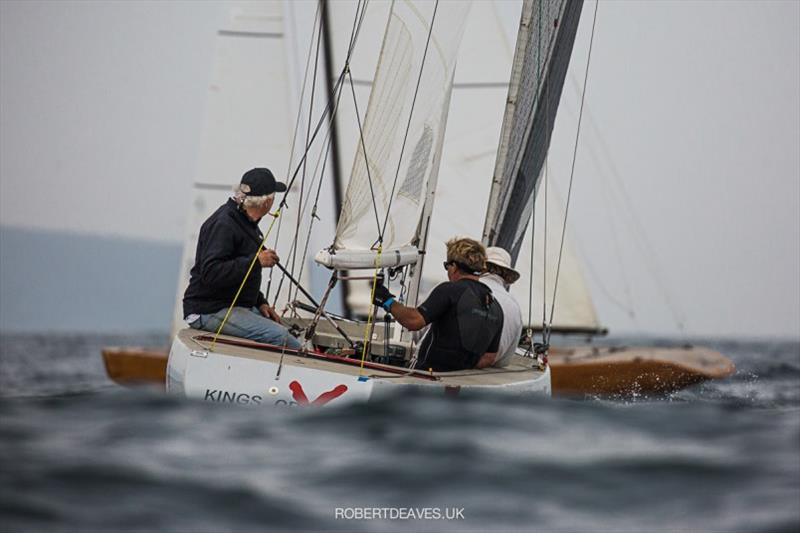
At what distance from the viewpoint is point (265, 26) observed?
1791cm

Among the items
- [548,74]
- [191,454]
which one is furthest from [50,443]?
[548,74]

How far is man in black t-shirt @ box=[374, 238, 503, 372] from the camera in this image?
6113mm

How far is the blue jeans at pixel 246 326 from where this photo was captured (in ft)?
20.7

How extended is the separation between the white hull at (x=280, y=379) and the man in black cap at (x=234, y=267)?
0.60m

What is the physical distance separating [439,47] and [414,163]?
76 centimetres

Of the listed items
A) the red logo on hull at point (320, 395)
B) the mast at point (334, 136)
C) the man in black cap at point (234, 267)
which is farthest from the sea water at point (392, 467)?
the mast at point (334, 136)

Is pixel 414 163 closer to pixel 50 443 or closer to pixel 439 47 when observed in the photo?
pixel 439 47

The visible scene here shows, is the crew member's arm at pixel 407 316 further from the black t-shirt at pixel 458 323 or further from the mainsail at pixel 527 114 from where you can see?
the mainsail at pixel 527 114

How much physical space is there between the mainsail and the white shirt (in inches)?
78.1

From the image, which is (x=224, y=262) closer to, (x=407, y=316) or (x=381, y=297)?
(x=381, y=297)

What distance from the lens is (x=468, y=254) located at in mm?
6352

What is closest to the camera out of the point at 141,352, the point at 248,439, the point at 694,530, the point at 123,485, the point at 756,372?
the point at 694,530

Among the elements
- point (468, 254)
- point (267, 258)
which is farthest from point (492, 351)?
point (267, 258)

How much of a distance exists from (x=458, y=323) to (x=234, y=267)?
1212 mm
